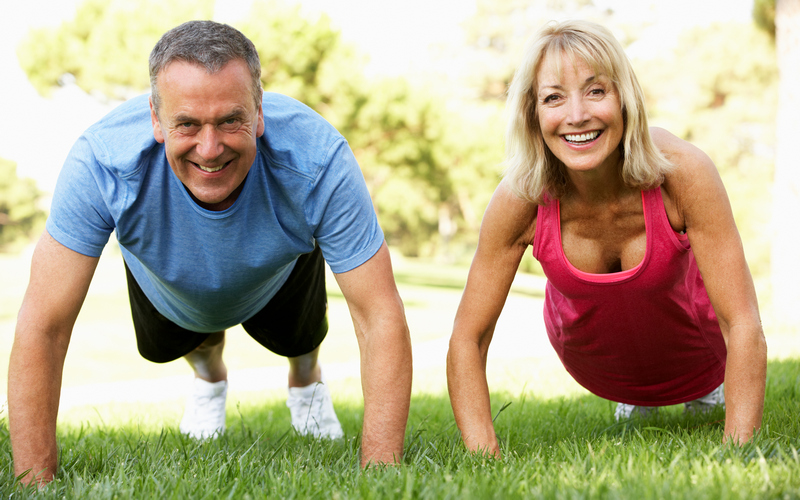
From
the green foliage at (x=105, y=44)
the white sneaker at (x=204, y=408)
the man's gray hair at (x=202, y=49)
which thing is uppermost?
the green foliage at (x=105, y=44)

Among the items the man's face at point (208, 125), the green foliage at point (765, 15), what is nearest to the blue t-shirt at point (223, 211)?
the man's face at point (208, 125)

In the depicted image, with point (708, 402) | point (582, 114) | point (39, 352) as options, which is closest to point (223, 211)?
point (39, 352)

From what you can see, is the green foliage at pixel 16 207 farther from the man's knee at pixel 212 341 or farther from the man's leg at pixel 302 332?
the man's leg at pixel 302 332

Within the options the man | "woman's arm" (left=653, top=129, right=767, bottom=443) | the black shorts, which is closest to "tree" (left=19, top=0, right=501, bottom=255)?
the black shorts

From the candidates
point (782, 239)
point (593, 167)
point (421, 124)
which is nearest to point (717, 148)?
point (421, 124)

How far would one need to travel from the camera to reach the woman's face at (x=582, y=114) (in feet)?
8.66

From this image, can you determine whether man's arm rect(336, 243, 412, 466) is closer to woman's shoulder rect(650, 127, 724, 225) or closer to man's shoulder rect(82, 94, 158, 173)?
man's shoulder rect(82, 94, 158, 173)

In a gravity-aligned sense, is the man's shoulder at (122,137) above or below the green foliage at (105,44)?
below

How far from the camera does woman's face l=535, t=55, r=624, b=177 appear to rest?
104 inches

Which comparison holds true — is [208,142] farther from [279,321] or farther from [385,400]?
[279,321]

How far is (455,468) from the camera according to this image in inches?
102

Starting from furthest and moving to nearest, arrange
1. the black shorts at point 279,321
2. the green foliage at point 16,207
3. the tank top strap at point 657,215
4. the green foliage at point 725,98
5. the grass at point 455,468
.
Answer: the green foliage at point 16,207 < the green foliage at point 725,98 < the black shorts at point 279,321 < the tank top strap at point 657,215 < the grass at point 455,468

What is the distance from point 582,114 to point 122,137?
175 centimetres

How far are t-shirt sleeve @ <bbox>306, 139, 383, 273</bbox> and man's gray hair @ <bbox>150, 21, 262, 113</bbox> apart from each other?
40cm
